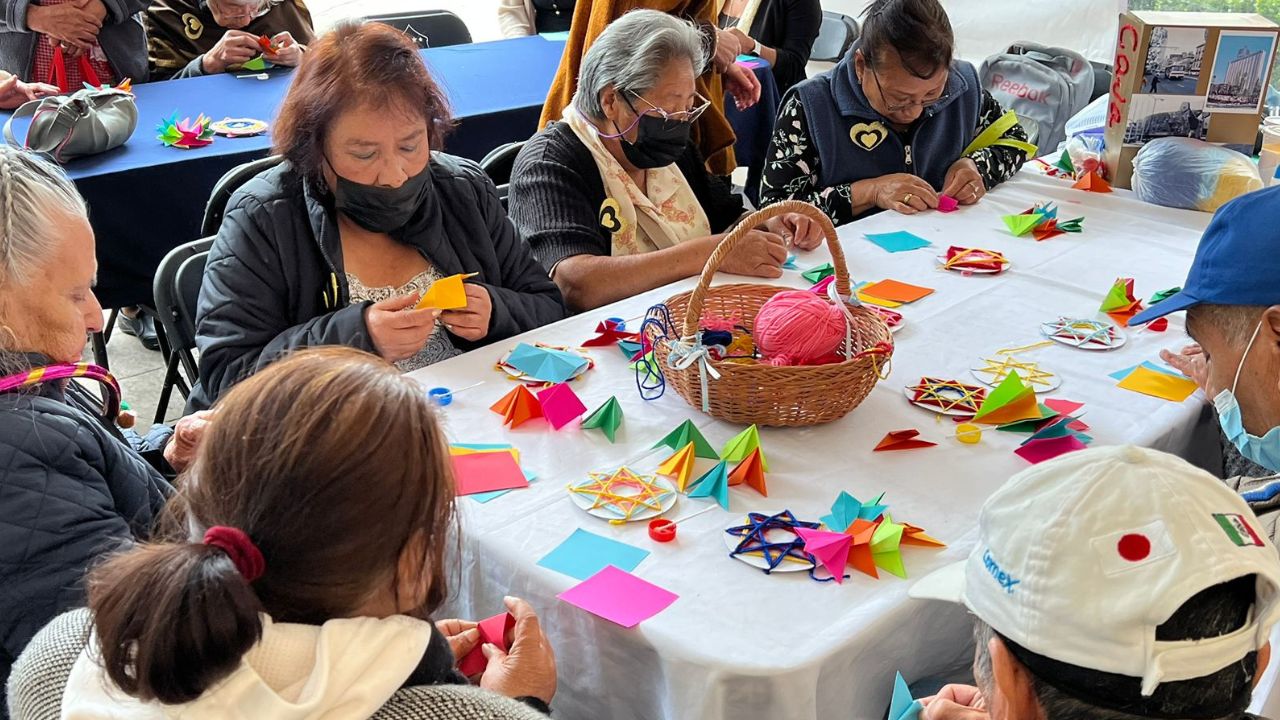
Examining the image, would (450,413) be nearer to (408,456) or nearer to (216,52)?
(408,456)

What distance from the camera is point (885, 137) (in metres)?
2.98

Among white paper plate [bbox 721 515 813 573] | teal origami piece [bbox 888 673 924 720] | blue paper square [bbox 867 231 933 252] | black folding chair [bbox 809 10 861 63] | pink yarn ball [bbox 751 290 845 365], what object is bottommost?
black folding chair [bbox 809 10 861 63]

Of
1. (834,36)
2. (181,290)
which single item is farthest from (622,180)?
(834,36)

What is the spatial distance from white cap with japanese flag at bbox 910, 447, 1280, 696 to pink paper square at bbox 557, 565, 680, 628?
454 mm

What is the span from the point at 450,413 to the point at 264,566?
890 mm

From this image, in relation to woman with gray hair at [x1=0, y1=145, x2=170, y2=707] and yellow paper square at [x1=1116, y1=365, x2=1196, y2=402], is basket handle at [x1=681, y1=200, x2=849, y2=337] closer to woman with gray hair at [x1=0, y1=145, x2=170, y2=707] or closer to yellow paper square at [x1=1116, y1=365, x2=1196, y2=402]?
yellow paper square at [x1=1116, y1=365, x2=1196, y2=402]

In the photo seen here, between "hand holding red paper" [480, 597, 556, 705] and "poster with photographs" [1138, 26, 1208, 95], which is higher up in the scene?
"poster with photographs" [1138, 26, 1208, 95]

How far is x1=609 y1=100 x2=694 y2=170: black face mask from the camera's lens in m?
2.53

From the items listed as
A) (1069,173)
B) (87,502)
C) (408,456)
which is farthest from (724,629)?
(1069,173)

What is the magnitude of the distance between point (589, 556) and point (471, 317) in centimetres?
78

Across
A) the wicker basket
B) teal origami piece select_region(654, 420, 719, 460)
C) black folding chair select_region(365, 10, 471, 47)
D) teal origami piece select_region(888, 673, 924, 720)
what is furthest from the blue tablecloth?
teal origami piece select_region(888, 673, 924, 720)

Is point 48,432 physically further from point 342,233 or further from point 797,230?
point 797,230

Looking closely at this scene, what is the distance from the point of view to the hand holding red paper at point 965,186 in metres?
2.84

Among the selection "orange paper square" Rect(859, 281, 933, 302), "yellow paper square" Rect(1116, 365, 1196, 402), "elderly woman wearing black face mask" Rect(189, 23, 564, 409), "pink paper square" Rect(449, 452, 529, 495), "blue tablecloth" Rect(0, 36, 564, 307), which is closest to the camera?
"pink paper square" Rect(449, 452, 529, 495)
